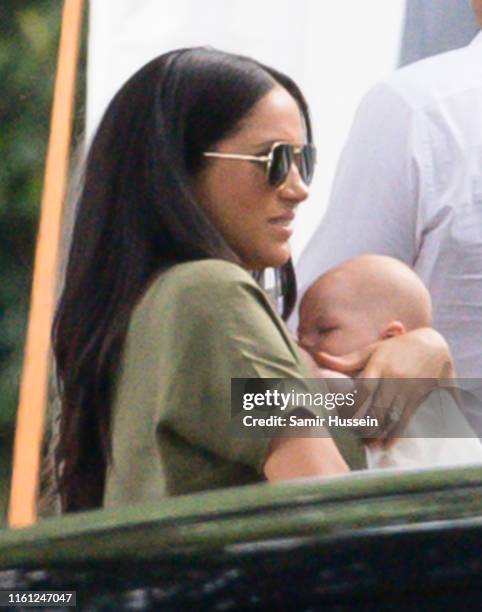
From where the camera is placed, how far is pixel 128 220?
8.97 ft

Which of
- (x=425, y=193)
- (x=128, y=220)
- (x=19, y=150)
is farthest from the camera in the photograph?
(x=19, y=150)

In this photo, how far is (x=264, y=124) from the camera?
2.82 meters

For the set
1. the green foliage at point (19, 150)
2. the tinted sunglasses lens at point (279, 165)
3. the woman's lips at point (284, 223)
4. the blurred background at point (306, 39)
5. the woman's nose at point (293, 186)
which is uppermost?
the blurred background at point (306, 39)

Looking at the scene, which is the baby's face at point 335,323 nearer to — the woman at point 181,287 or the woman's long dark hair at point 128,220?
the woman at point 181,287

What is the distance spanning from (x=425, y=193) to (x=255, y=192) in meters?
0.58

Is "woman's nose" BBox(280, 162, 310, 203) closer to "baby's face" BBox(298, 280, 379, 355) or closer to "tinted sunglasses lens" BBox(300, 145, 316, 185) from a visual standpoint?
"tinted sunglasses lens" BBox(300, 145, 316, 185)

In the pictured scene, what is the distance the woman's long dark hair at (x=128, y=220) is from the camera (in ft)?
8.77

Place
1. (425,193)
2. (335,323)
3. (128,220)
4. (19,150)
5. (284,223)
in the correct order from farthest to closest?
(19,150), (425,193), (335,323), (284,223), (128,220)

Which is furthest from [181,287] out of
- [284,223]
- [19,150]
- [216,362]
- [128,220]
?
[19,150]

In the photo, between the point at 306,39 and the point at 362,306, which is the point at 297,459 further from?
the point at 306,39

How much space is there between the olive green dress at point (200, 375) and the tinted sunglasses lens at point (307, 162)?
379mm

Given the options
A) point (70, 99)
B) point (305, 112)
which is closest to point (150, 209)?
point (305, 112)

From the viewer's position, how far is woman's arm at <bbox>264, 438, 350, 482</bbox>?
8.14ft

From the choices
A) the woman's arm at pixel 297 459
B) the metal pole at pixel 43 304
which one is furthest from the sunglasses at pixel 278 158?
the metal pole at pixel 43 304
